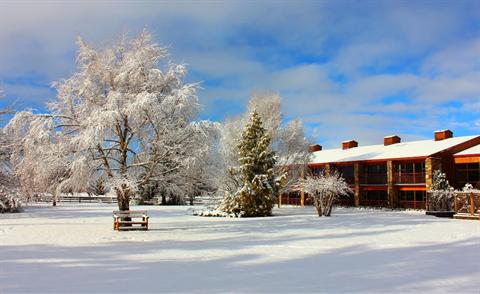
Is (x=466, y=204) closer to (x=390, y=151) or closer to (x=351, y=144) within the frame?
(x=390, y=151)

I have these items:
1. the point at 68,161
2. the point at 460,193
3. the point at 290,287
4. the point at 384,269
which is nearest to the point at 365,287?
the point at 290,287

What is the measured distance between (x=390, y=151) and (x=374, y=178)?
3.03 meters

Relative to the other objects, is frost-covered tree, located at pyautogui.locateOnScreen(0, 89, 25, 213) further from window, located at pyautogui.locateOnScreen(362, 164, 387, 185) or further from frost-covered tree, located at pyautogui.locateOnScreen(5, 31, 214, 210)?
window, located at pyautogui.locateOnScreen(362, 164, 387, 185)

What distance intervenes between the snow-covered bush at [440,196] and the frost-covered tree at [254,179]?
10.7 meters

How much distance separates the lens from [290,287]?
8148 mm

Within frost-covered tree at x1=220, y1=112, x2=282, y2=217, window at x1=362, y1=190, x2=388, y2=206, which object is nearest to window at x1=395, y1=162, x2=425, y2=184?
window at x1=362, y1=190, x2=388, y2=206

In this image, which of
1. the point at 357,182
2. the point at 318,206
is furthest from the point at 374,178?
the point at 318,206

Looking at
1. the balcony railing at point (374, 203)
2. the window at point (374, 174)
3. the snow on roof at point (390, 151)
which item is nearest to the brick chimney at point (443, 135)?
the snow on roof at point (390, 151)

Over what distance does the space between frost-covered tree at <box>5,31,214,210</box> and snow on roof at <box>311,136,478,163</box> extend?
78.9 feet

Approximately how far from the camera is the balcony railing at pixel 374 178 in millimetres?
40125

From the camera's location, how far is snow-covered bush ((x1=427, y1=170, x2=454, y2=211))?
28328 mm

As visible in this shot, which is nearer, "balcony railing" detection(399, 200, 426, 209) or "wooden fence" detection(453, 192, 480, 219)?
"wooden fence" detection(453, 192, 480, 219)

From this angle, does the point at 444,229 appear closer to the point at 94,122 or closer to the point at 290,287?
the point at 290,287

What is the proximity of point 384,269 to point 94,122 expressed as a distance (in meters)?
13.4
